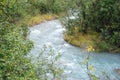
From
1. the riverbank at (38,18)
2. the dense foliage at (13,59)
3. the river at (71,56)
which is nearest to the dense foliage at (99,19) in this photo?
the river at (71,56)

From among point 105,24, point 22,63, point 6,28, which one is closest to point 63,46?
point 105,24

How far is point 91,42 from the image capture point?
26.5 meters

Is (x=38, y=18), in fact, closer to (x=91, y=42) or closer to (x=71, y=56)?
(x=91, y=42)

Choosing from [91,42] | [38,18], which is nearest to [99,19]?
[91,42]

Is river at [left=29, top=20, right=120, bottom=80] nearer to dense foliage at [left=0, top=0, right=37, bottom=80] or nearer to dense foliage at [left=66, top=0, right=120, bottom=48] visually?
dense foliage at [left=66, top=0, right=120, bottom=48]

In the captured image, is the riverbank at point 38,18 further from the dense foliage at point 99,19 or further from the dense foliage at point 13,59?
the dense foliage at point 13,59

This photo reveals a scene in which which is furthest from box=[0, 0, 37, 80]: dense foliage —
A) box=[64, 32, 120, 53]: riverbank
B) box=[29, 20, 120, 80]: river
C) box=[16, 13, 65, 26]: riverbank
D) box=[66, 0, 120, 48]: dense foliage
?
box=[16, 13, 65, 26]: riverbank

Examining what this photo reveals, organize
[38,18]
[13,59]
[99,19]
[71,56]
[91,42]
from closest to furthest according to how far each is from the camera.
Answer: [13,59]
[71,56]
[91,42]
[99,19]
[38,18]

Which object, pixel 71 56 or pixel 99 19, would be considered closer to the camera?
pixel 71 56

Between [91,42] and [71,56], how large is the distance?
4295mm

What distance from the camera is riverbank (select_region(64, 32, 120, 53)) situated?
25.3 m

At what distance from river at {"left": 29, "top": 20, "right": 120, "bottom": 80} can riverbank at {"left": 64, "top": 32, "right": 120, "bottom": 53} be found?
683 mm

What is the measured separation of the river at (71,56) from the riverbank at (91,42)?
0.68 meters

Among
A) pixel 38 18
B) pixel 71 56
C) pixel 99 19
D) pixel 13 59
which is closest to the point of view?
pixel 13 59
